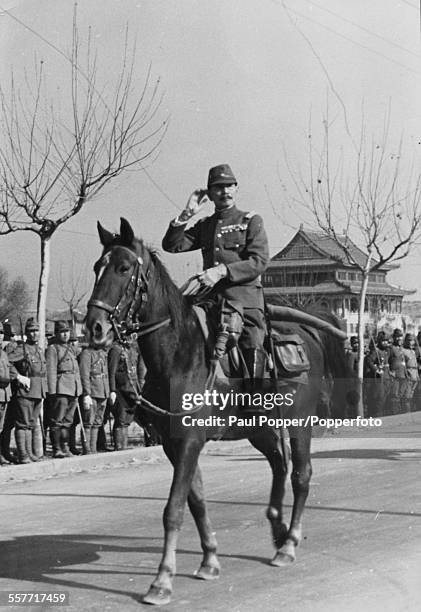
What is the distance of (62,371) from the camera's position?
13.0m

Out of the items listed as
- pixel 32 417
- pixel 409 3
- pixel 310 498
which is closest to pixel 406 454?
pixel 310 498

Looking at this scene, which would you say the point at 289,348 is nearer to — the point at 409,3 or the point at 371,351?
the point at 409,3

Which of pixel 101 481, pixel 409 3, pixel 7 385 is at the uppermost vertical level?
pixel 409 3

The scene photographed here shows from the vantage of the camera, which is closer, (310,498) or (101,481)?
(310,498)

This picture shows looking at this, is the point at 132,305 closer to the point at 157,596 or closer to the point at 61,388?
the point at 157,596

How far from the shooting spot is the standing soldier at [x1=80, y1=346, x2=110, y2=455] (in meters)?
13.4

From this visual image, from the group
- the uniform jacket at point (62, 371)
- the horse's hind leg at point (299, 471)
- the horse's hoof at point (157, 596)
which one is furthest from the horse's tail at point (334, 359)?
the uniform jacket at point (62, 371)

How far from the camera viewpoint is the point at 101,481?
1127 cm

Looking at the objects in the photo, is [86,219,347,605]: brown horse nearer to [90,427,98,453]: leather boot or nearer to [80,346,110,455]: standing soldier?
[80,346,110,455]: standing soldier

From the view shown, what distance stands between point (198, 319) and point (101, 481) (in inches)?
216

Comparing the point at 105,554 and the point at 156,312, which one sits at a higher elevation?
the point at 156,312

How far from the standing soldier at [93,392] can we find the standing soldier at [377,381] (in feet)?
21.8

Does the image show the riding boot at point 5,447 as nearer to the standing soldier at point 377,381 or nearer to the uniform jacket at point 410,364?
the standing soldier at point 377,381

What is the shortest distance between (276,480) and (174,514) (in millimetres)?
1357
